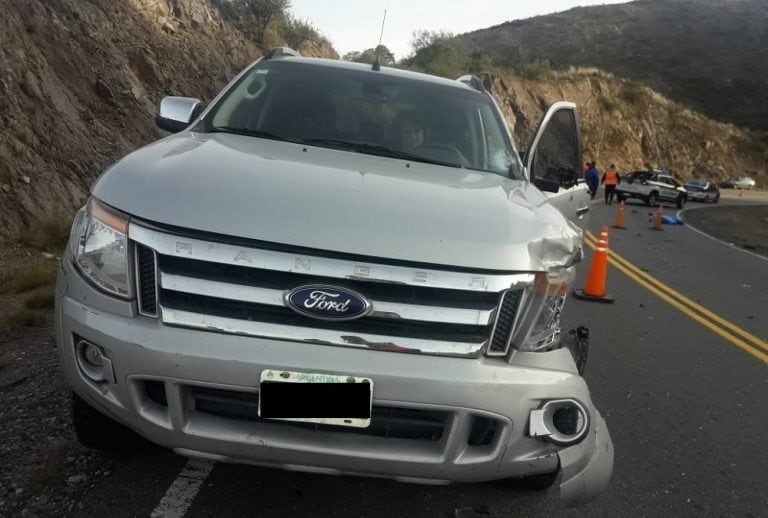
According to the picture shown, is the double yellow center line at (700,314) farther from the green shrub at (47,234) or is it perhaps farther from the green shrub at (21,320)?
the green shrub at (47,234)

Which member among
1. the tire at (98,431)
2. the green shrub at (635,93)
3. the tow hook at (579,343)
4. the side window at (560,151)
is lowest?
the green shrub at (635,93)

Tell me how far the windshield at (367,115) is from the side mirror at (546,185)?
0.17 meters

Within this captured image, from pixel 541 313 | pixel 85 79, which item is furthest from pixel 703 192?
pixel 541 313

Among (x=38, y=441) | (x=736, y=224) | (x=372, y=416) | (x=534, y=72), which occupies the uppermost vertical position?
(x=372, y=416)

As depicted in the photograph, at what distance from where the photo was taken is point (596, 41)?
9025 cm

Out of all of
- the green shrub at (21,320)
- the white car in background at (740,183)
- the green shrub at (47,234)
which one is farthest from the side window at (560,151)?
the white car in background at (740,183)

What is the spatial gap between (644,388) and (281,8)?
2137 cm

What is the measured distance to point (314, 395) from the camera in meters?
2.28

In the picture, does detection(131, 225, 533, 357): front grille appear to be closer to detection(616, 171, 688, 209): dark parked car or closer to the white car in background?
detection(616, 171, 688, 209): dark parked car

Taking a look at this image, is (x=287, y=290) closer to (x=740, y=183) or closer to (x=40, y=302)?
(x=40, y=302)

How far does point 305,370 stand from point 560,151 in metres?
2.94

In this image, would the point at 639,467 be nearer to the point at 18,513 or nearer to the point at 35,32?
the point at 18,513

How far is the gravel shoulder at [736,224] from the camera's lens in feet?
66.0

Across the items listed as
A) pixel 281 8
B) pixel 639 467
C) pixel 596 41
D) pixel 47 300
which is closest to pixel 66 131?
pixel 47 300
